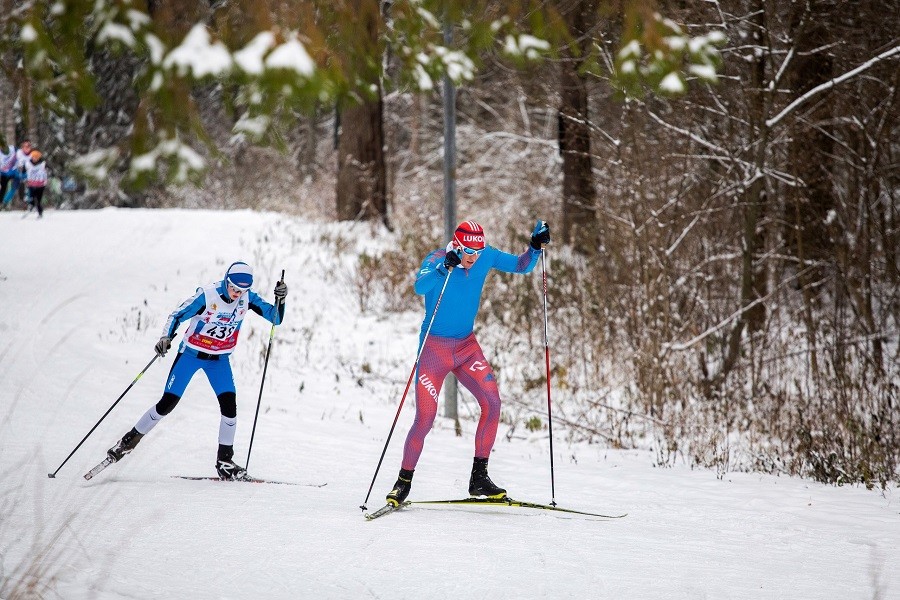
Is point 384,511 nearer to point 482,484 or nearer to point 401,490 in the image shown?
point 401,490

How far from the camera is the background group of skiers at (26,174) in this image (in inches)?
724

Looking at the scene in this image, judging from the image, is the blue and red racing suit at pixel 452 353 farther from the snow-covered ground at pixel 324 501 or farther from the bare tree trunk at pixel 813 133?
the bare tree trunk at pixel 813 133

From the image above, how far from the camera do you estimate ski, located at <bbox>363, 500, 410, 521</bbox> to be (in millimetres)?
5598

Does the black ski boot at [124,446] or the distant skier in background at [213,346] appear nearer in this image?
the black ski boot at [124,446]

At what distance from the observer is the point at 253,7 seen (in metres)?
3.09

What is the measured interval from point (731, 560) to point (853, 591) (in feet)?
2.39

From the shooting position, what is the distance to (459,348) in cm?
622

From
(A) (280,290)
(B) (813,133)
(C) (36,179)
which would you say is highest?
(C) (36,179)

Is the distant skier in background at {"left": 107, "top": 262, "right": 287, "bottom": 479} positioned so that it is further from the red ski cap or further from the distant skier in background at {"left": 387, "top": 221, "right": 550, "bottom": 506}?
the red ski cap

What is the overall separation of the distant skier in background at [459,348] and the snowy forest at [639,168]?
124 cm

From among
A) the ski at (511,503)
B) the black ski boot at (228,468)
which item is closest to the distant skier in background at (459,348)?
the ski at (511,503)

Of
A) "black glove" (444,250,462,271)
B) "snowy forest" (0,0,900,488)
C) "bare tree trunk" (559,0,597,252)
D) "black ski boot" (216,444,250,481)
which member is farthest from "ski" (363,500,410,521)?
"bare tree trunk" (559,0,597,252)

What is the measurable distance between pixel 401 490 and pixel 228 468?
1670mm

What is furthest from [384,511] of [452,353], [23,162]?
[23,162]
